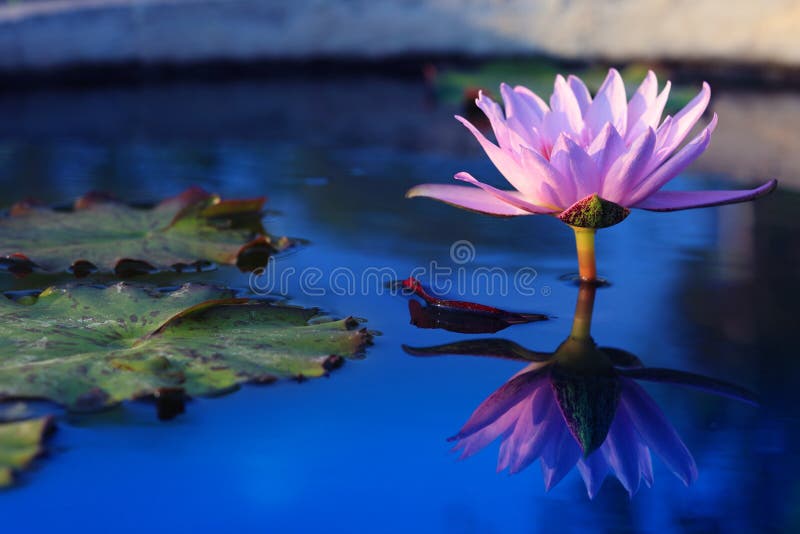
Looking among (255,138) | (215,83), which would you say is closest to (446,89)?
(255,138)

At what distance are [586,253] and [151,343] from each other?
59cm

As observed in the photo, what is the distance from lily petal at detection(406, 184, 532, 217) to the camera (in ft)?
3.95

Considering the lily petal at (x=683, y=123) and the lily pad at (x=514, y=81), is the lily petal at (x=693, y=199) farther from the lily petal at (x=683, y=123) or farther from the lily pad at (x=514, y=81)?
the lily pad at (x=514, y=81)

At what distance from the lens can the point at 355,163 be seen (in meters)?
2.25

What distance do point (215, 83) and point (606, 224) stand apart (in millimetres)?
3040

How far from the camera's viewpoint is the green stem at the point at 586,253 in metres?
1.20

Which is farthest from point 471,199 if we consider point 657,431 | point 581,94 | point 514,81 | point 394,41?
point 394,41

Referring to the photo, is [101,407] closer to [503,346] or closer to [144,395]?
[144,395]

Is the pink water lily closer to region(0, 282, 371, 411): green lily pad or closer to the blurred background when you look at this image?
region(0, 282, 371, 411): green lily pad

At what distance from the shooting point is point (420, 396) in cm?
99

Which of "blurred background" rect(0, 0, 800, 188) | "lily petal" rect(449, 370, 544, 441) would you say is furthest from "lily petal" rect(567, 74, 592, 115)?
"blurred background" rect(0, 0, 800, 188)

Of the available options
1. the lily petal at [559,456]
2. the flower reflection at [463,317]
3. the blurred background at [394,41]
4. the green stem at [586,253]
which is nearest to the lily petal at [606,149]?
the green stem at [586,253]

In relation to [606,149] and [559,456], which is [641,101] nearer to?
[606,149]

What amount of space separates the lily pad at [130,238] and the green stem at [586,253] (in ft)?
1.60
